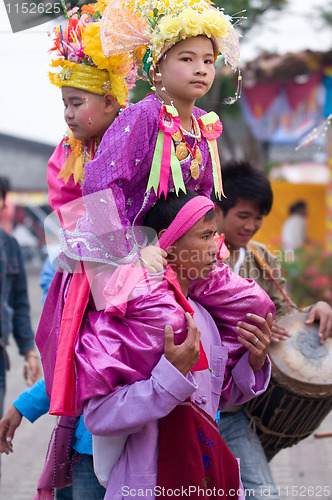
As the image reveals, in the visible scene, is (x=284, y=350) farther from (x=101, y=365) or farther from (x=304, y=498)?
(x=304, y=498)

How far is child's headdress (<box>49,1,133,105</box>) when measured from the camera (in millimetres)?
2836

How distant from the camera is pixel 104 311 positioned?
228cm

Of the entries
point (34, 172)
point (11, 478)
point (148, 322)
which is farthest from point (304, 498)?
point (34, 172)

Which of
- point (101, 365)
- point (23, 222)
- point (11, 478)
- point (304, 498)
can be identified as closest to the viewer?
point (101, 365)

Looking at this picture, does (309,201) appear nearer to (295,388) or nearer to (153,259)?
(295,388)

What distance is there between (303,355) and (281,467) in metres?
2.53

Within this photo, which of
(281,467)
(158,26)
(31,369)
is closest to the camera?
(158,26)

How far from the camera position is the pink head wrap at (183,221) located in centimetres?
240

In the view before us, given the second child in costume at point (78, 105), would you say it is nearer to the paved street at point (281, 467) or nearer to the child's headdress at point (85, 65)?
the child's headdress at point (85, 65)

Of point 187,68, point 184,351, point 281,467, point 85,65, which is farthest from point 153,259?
point 281,467

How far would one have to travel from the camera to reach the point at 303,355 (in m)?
3.30

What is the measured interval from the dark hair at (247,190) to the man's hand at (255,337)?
1.15m

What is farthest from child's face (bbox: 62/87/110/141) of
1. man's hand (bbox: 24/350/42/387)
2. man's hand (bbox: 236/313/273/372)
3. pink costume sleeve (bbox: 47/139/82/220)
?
man's hand (bbox: 24/350/42/387)

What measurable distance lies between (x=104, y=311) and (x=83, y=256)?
0.76 ft
